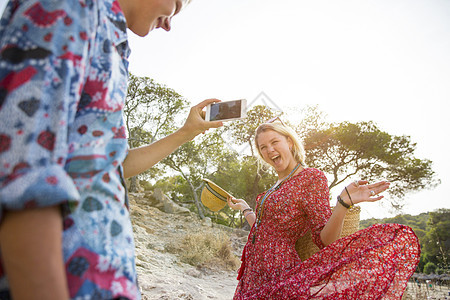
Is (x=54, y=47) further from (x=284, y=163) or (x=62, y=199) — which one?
(x=284, y=163)

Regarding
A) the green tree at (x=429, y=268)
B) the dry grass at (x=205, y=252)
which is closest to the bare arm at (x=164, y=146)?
the dry grass at (x=205, y=252)

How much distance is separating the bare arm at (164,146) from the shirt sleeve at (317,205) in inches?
44.2

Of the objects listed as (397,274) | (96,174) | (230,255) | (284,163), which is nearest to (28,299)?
(96,174)

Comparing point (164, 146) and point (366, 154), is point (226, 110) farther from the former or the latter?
point (366, 154)

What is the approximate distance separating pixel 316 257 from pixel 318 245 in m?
0.25

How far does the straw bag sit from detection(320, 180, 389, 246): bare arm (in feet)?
0.80

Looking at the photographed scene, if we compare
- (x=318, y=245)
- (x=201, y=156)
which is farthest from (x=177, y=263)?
(x=201, y=156)

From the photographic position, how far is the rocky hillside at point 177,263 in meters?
4.69

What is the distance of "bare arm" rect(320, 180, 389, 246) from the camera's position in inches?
72.1

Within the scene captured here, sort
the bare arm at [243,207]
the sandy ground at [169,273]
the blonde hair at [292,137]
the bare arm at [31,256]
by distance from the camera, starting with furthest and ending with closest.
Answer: the sandy ground at [169,273], the bare arm at [243,207], the blonde hair at [292,137], the bare arm at [31,256]

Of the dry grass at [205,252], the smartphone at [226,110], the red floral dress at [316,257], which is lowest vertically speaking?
the dry grass at [205,252]

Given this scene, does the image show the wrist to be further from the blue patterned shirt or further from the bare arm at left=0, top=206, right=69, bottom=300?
the bare arm at left=0, top=206, right=69, bottom=300

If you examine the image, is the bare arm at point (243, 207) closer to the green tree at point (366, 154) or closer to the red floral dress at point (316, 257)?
the red floral dress at point (316, 257)

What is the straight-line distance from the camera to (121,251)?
22.1 inches
